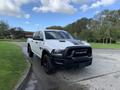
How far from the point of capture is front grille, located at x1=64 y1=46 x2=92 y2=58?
26.1ft

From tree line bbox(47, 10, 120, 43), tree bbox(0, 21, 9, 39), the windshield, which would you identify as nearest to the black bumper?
the windshield

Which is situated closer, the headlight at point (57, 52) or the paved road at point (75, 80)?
the paved road at point (75, 80)

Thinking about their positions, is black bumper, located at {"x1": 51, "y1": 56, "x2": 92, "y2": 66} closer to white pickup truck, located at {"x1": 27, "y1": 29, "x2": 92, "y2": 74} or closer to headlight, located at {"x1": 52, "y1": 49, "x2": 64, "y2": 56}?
white pickup truck, located at {"x1": 27, "y1": 29, "x2": 92, "y2": 74}

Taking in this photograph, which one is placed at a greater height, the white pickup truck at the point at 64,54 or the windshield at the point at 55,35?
the windshield at the point at 55,35

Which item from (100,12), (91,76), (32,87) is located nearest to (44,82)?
(32,87)

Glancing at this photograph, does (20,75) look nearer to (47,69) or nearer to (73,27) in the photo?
(47,69)

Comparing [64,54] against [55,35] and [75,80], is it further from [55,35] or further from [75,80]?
[55,35]

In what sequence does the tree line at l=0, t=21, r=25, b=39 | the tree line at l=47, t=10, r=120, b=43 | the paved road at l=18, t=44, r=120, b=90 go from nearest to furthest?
the paved road at l=18, t=44, r=120, b=90, the tree line at l=47, t=10, r=120, b=43, the tree line at l=0, t=21, r=25, b=39

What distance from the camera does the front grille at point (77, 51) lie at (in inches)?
313

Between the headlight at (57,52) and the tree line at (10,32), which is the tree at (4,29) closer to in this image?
the tree line at (10,32)

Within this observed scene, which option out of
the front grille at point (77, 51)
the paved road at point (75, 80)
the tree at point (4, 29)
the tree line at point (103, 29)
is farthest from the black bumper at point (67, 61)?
the tree at point (4, 29)

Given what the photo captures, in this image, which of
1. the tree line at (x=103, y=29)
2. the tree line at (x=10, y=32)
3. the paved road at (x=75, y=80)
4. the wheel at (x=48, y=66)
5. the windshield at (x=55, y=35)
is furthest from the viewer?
the tree line at (x=10, y=32)

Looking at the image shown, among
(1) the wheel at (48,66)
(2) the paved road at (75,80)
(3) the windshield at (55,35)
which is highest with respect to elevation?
(3) the windshield at (55,35)

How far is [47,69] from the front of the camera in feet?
27.8
